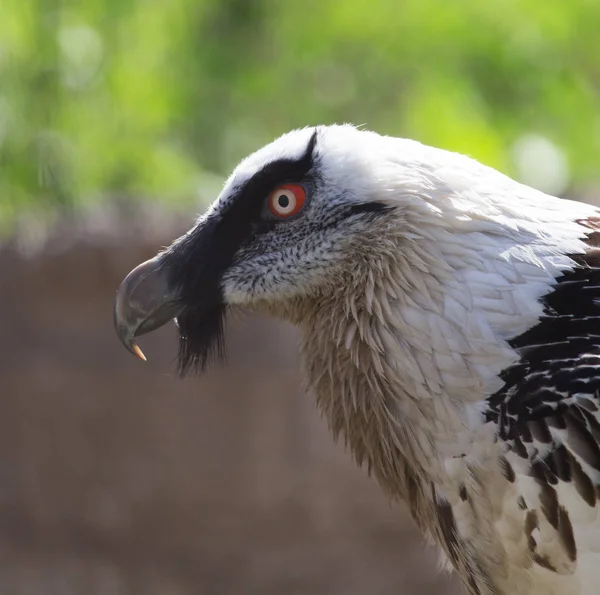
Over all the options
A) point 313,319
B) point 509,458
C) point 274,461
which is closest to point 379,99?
point 274,461

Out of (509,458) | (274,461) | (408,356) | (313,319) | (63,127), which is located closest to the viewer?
(509,458)

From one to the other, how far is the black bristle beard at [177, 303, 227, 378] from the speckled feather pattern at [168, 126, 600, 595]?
0.30ft

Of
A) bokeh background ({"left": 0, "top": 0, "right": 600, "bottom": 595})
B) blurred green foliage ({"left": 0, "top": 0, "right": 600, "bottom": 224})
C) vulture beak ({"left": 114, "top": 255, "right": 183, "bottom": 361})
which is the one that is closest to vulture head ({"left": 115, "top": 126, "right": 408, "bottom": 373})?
vulture beak ({"left": 114, "top": 255, "right": 183, "bottom": 361})

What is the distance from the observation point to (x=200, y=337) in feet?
9.54

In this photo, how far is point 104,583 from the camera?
538 cm

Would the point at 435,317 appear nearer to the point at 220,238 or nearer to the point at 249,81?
the point at 220,238

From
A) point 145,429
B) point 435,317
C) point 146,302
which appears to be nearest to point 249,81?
point 145,429

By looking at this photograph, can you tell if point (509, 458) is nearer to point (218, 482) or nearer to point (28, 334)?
point (218, 482)

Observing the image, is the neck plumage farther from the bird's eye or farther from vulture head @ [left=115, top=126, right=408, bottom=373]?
the bird's eye

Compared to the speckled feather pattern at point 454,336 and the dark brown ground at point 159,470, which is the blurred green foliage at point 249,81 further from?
the speckled feather pattern at point 454,336

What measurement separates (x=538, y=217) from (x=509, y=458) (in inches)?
23.3

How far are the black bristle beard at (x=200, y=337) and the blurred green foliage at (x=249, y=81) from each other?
2.95 metres

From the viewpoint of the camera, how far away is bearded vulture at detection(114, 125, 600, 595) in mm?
2379

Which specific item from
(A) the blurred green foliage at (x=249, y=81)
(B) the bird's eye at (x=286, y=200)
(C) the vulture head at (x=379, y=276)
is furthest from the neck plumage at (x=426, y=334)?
(A) the blurred green foliage at (x=249, y=81)
